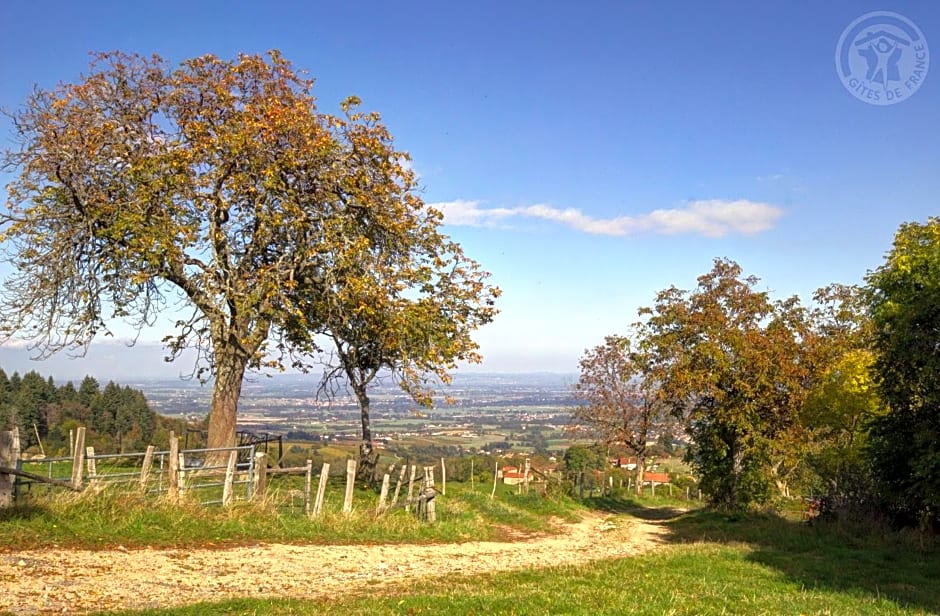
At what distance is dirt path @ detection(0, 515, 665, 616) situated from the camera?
866cm

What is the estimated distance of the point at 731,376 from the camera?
2350cm

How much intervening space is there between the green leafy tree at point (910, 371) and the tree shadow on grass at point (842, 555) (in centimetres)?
118

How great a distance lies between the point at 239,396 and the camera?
21766 mm

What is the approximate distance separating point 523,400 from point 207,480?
109m

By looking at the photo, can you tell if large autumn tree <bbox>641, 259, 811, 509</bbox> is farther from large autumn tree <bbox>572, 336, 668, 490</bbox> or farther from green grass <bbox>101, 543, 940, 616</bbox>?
green grass <bbox>101, 543, 940, 616</bbox>

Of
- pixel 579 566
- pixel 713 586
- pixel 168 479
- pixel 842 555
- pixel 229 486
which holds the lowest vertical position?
pixel 842 555

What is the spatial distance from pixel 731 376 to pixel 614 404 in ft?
38.0

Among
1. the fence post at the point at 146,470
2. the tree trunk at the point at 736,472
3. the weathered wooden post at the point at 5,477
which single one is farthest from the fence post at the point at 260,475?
the tree trunk at the point at 736,472

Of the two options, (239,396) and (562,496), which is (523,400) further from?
(239,396)

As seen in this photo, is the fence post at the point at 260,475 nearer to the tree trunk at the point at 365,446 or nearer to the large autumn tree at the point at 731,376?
the tree trunk at the point at 365,446

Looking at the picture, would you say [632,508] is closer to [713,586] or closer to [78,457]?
[713,586]

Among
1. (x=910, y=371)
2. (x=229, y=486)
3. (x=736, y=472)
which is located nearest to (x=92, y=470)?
(x=229, y=486)

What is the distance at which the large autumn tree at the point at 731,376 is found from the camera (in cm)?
2322

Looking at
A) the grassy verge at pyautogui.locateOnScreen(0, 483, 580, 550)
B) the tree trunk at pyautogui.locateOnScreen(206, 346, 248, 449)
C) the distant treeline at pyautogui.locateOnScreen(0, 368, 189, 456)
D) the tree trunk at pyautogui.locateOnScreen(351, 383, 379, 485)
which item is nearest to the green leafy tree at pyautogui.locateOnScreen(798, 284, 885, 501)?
the grassy verge at pyautogui.locateOnScreen(0, 483, 580, 550)
